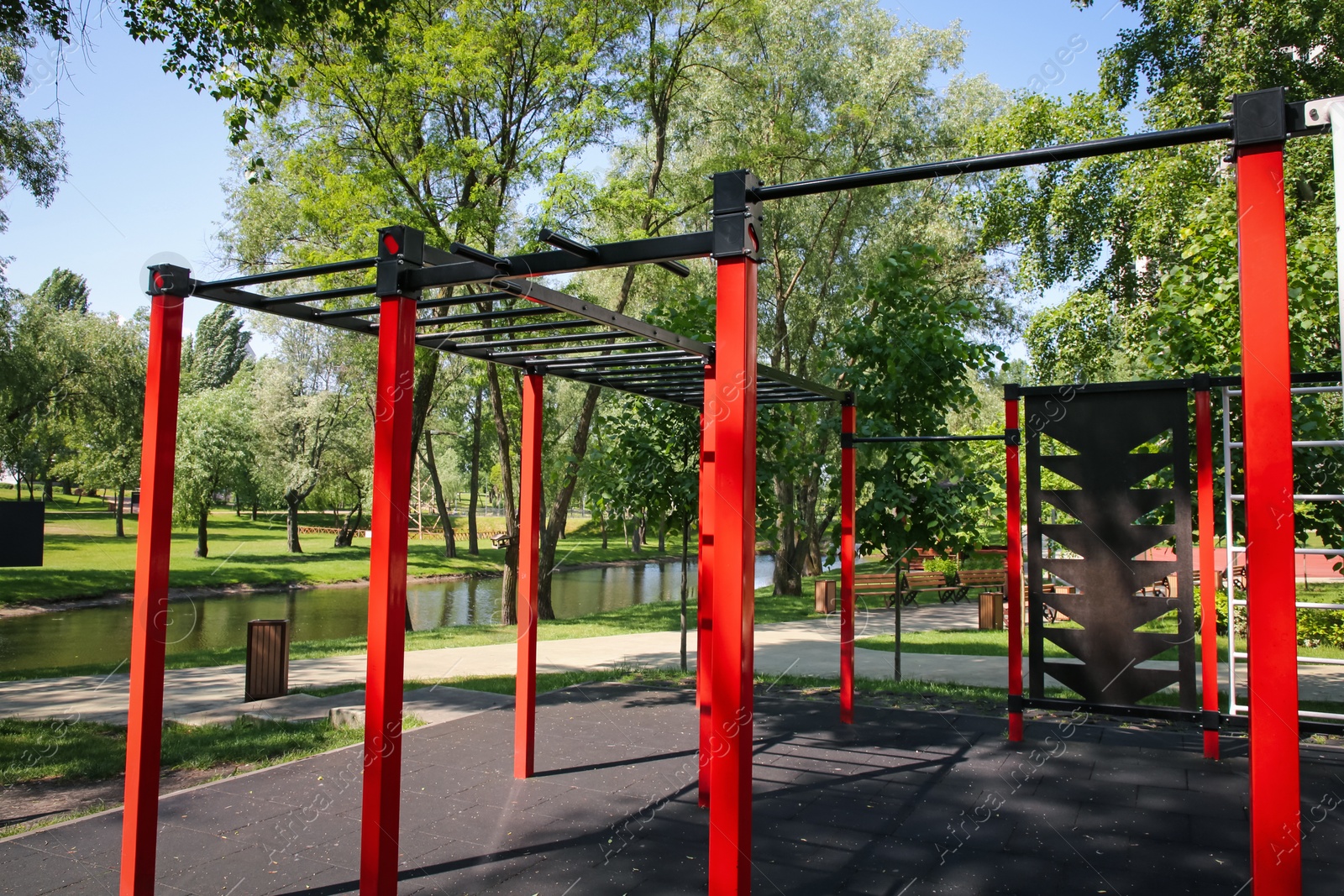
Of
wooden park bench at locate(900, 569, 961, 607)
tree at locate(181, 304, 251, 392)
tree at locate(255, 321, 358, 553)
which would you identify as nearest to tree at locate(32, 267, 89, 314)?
tree at locate(181, 304, 251, 392)

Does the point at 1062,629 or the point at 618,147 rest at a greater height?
the point at 618,147

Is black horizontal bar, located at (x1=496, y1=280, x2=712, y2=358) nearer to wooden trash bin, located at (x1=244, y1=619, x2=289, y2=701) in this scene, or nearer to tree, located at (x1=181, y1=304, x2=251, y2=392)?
wooden trash bin, located at (x1=244, y1=619, x2=289, y2=701)

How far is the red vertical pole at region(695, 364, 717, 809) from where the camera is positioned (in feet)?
18.5

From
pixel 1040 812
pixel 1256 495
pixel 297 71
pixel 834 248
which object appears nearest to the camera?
pixel 1256 495

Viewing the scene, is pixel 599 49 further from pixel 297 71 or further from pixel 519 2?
pixel 297 71

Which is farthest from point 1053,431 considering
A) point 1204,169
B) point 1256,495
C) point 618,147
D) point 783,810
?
point 618,147

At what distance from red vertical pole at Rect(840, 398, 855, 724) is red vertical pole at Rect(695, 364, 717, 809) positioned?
1.57 m

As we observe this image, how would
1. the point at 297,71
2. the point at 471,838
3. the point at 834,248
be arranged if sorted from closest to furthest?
the point at 471,838 → the point at 297,71 → the point at 834,248

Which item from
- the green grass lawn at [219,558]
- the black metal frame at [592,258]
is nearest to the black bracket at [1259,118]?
the black metal frame at [592,258]

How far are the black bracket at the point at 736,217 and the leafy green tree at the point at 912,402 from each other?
6.37 meters

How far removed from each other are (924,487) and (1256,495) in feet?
21.8

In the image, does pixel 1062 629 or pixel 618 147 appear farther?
pixel 618 147

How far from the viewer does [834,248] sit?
65.2ft

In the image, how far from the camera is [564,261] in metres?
3.44
